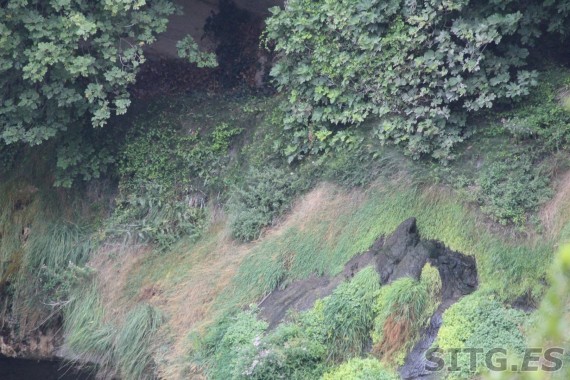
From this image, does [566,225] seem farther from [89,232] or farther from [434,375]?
[89,232]

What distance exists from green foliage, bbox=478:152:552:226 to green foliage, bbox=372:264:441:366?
3.49 feet

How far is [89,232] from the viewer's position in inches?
403

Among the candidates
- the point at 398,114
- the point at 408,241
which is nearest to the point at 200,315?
the point at 408,241

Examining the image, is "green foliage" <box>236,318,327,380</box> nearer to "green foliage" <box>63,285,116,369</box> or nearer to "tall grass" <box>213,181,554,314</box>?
"tall grass" <box>213,181,554,314</box>

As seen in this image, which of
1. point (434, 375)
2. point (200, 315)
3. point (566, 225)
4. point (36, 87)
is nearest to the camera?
point (434, 375)

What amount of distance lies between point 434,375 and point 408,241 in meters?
1.58

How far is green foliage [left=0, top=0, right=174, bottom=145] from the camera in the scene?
8555mm

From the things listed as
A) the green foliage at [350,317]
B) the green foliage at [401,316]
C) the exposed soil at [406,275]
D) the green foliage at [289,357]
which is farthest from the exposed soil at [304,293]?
the green foliage at [401,316]

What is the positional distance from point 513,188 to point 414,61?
191cm

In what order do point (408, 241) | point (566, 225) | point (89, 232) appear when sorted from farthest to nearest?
point (89, 232)
point (408, 241)
point (566, 225)

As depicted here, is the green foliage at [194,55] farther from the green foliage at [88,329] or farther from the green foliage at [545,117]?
the green foliage at [545,117]

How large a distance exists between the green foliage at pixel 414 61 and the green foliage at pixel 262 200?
567 mm

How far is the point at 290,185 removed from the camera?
364 inches

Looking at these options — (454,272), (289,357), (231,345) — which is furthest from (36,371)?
(454,272)
